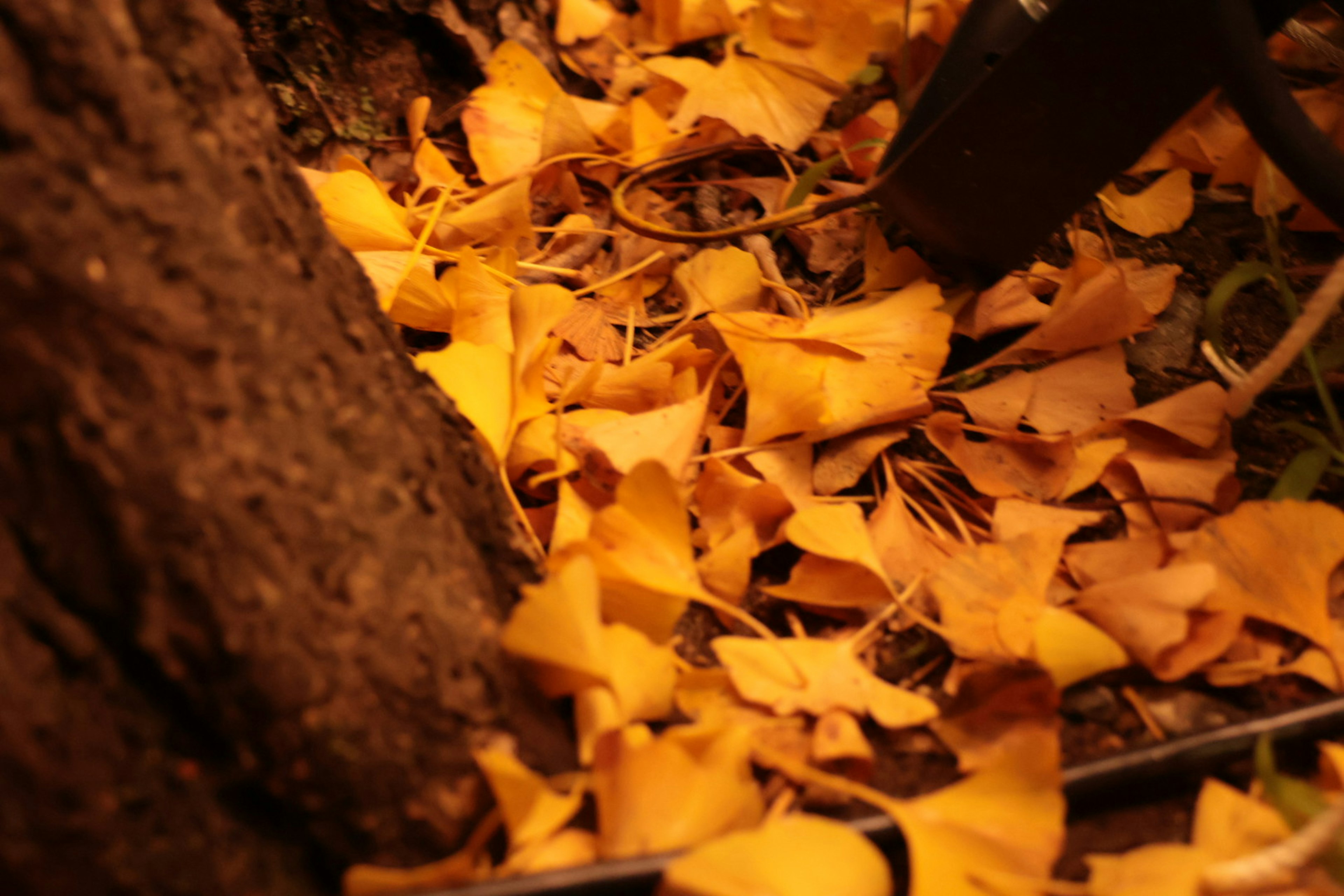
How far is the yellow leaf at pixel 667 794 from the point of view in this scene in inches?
14.4

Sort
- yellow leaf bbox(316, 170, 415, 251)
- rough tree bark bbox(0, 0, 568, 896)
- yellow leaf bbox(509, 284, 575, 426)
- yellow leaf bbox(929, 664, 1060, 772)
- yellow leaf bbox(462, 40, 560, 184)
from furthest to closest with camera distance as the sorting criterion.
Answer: yellow leaf bbox(462, 40, 560, 184), yellow leaf bbox(316, 170, 415, 251), yellow leaf bbox(509, 284, 575, 426), yellow leaf bbox(929, 664, 1060, 772), rough tree bark bbox(0, 0, 568, 896)

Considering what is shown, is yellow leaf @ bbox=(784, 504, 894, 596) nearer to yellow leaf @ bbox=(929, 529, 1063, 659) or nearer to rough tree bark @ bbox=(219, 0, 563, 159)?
yellow leaf @ bbox=(929, 529, 1063, 659)

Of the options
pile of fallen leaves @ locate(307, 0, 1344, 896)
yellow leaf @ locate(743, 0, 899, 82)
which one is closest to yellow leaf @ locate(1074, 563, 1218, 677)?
pile of fallen leaves @ locate(307, 0, 1344, 896)

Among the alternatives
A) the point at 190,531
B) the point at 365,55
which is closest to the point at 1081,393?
the point at 190,531

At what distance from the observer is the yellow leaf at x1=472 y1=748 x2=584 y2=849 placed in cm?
36

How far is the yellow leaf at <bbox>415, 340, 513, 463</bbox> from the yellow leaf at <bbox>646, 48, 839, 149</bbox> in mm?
362

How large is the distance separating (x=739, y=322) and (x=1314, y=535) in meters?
0.35

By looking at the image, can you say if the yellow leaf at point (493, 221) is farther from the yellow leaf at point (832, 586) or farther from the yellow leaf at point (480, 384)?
the yellow leaf at point (832, 586)

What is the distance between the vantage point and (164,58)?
1.11 feet

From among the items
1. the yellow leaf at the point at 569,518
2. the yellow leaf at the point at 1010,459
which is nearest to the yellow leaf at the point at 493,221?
the yellow leaf at the point at 569,518

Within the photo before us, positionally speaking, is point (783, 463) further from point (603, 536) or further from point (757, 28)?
point (757, 28)

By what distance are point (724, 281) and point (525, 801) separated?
1.28 ft

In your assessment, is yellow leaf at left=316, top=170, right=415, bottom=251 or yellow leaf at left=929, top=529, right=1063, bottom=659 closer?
yellow leaf at left=929, top=529, right=1063, bottom=659

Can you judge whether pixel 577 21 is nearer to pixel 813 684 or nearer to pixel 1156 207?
pixel 1156 207
